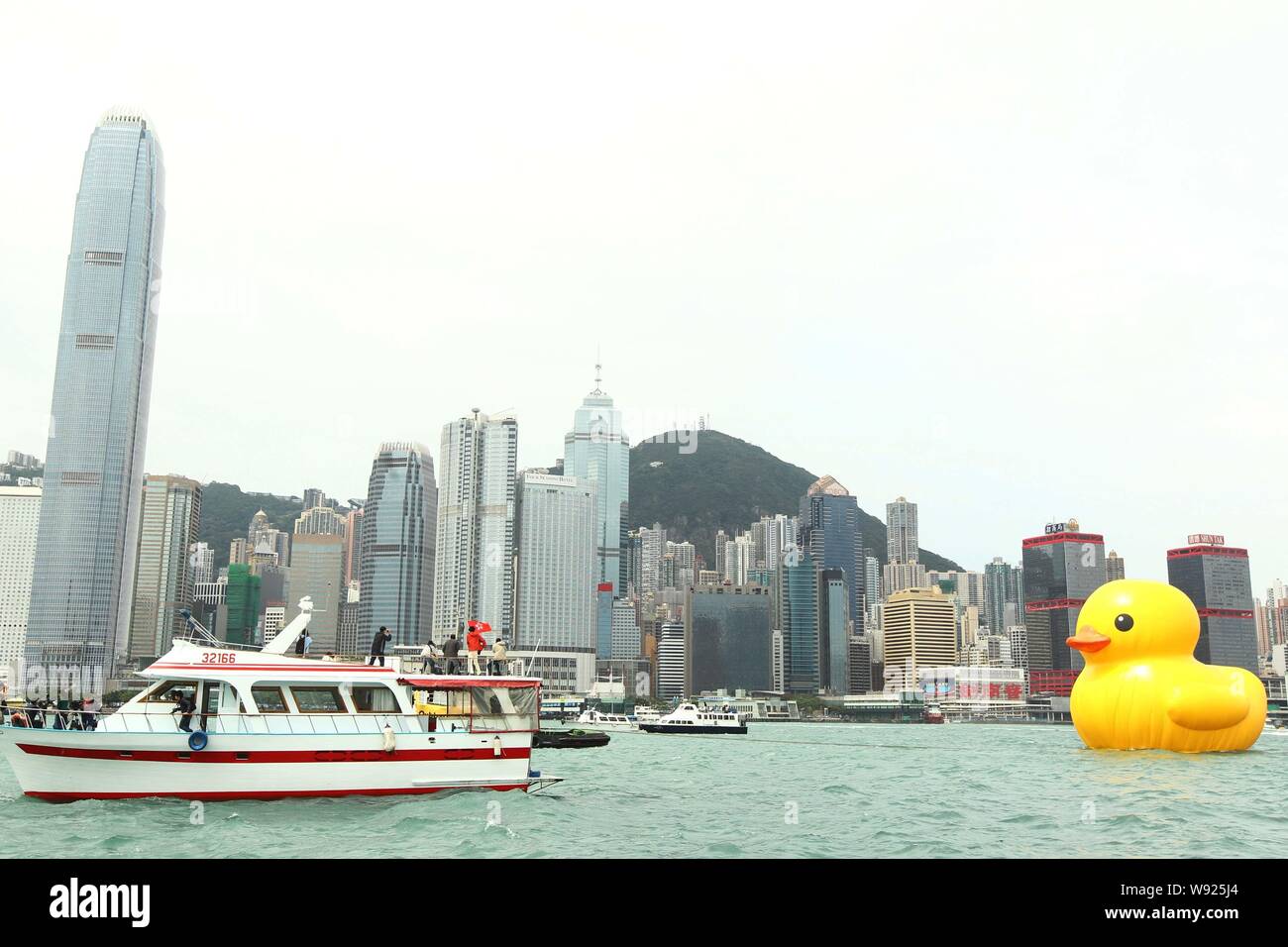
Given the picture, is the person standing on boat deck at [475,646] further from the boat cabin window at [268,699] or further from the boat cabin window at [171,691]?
the boat cabin window at [171,691]

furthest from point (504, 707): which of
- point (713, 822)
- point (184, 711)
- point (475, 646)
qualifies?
point (184, 711)

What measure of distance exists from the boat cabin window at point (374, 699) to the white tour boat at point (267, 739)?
24 mm

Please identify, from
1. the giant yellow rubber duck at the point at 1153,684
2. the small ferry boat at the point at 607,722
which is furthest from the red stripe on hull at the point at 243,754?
the small ferry boat at the point at 607,722

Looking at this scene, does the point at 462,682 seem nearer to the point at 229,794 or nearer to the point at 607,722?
the point at 229,794

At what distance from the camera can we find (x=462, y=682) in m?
25.4

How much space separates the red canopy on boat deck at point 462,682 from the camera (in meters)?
24.6

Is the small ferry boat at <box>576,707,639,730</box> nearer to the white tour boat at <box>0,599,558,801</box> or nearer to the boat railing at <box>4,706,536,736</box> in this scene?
the white tour boat at <box>0,599,558,801</box>

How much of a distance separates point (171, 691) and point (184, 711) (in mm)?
811

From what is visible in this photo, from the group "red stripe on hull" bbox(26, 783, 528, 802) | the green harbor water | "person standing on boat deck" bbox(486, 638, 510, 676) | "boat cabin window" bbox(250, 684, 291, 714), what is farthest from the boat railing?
"person standing on boat deck" bbox(486, 638, 510, 676)

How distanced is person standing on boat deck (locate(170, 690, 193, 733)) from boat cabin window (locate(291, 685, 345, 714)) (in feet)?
6.76
